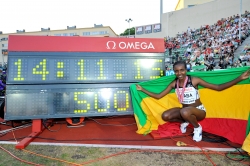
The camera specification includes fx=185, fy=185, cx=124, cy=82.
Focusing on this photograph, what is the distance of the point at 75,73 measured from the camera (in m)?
3.79

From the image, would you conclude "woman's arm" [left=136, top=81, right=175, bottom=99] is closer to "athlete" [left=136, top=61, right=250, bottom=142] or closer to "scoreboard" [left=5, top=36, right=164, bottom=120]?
"athlete" [left=136, top=61, right=250, bottom=142]

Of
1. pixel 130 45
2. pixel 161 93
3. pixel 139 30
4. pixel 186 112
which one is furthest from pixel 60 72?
pixel 139 30

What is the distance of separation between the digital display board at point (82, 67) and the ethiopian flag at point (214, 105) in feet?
1.16

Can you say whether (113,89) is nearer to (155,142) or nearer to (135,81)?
(135,81)

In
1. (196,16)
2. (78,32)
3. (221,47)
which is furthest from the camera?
(78,32)

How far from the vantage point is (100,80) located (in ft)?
12.6

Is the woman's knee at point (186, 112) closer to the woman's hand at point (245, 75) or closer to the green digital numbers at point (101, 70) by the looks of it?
the woman's hand at point (245, 75)

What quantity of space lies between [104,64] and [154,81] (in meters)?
1.11

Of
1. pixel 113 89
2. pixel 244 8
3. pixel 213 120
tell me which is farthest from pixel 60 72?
pixel 244 8

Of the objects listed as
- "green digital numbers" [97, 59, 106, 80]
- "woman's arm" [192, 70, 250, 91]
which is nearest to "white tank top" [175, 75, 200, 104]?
"woman's arm" [192, 70, 250, 91]

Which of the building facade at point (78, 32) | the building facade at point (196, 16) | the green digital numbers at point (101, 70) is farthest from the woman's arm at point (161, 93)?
the building facade at point (78, 32)

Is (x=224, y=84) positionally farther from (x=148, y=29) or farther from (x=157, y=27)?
(x=148, y=29)

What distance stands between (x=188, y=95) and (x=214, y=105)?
745mm

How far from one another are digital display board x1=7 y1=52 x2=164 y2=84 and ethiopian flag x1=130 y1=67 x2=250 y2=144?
0.35 metres
